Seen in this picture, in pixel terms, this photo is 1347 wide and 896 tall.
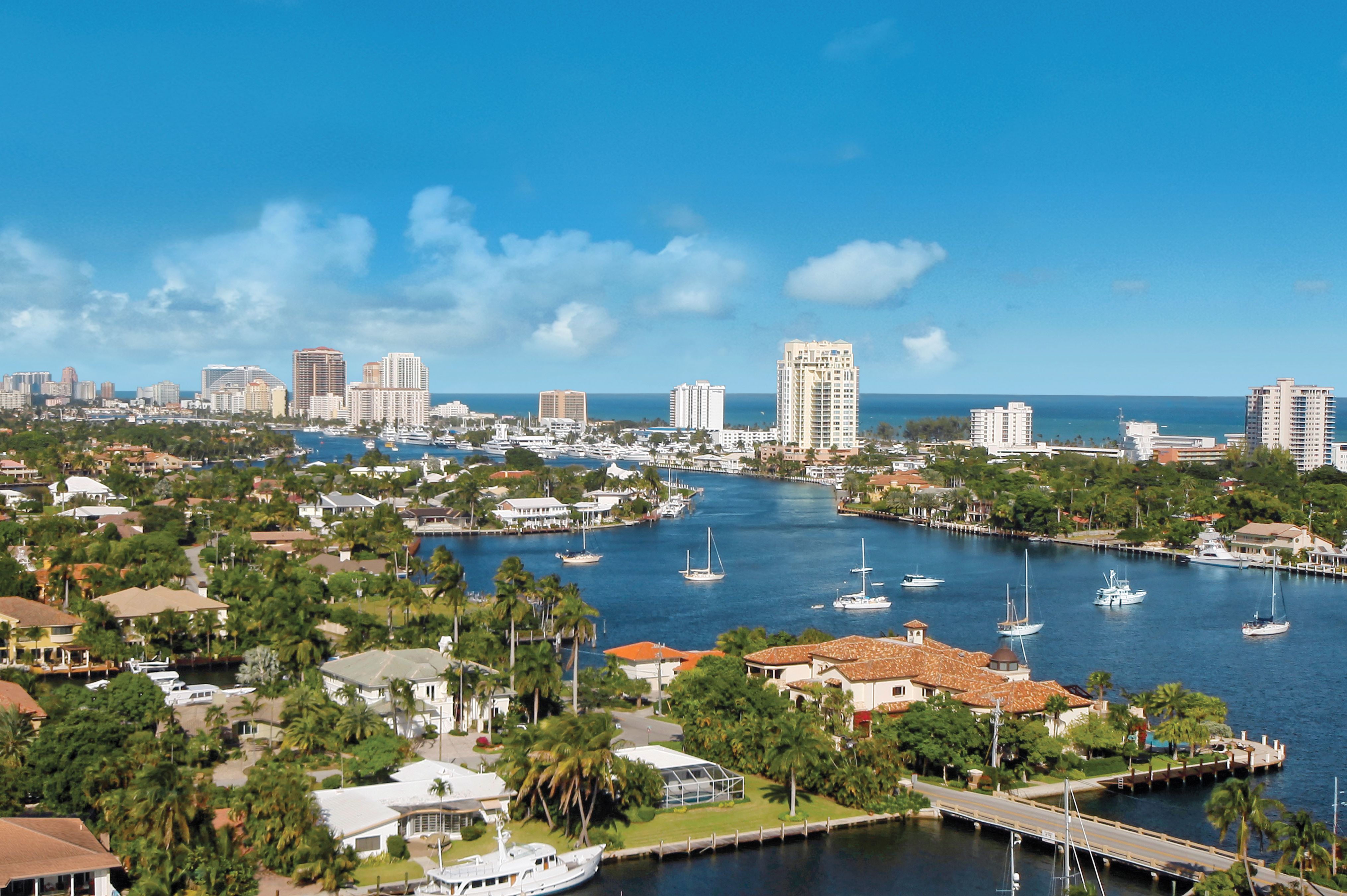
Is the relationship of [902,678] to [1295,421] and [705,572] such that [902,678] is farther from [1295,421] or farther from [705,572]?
[1295,421]

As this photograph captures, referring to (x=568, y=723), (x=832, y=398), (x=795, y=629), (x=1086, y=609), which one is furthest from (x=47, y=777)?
(x=832, y=398)

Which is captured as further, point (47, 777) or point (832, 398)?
point (832, 398)

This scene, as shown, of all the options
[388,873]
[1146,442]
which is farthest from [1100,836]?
[1146,442]

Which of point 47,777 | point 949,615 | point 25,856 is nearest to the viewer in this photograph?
point 25,856

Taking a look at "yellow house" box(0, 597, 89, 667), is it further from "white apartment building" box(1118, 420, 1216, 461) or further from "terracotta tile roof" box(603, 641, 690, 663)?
"white apartment building" box(1118, 420, 1216, 461)

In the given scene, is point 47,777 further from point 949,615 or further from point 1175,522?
point 1175,522

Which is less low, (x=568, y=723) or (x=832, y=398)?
(x=832, y=398)

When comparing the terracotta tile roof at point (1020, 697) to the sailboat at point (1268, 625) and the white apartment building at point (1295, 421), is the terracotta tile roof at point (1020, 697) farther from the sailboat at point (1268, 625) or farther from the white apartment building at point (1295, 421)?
the white apartment building at point (1295, 421)
